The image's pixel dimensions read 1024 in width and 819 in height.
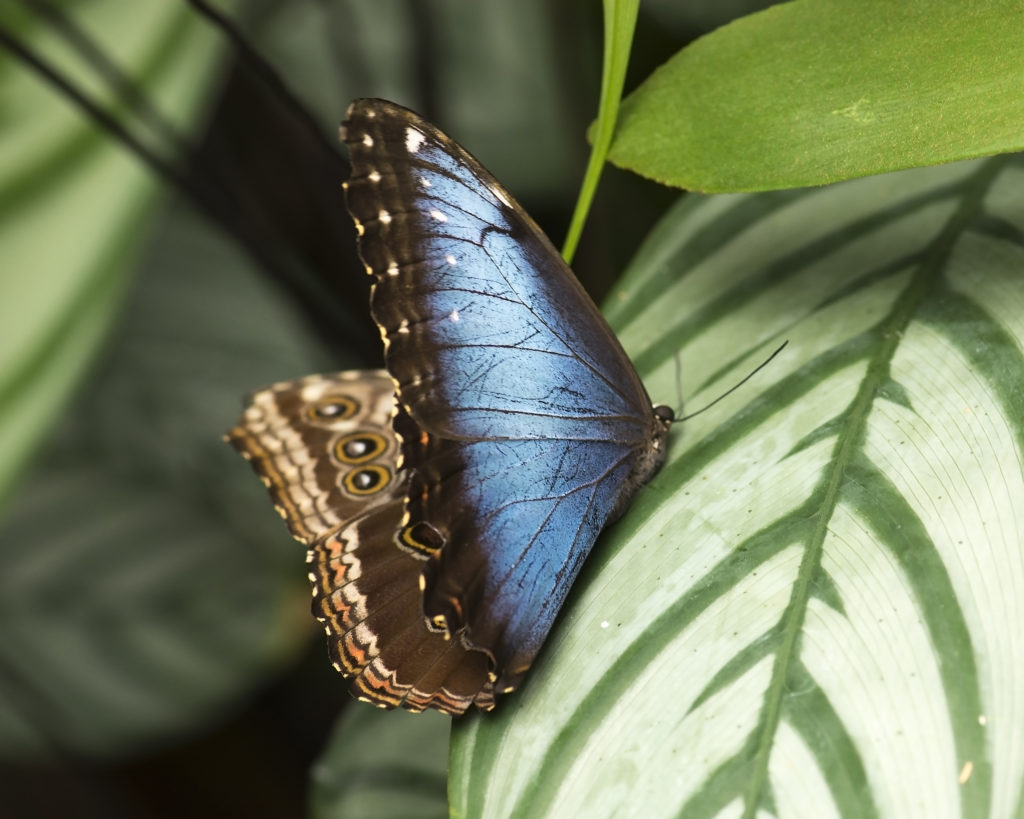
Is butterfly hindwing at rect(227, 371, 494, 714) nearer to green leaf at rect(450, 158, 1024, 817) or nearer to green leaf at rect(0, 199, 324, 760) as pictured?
green leaf at rect(450, 158, 1024, 817)

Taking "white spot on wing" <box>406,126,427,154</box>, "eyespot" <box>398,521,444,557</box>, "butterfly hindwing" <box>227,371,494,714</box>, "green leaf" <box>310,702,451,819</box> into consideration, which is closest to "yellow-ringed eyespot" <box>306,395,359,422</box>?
"butterfly hindwing" <box>227,371,494,714</box>

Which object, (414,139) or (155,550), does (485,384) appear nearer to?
(414,139)

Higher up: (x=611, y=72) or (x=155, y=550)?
(x=611, y=72)

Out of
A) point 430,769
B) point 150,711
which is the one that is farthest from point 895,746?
point 150,711

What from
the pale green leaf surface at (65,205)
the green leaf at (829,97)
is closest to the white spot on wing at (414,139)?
the green leaf at (829,97)

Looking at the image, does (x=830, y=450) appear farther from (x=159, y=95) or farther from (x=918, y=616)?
(x=159, y=95)

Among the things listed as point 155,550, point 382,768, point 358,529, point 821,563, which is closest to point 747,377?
point 821,563
